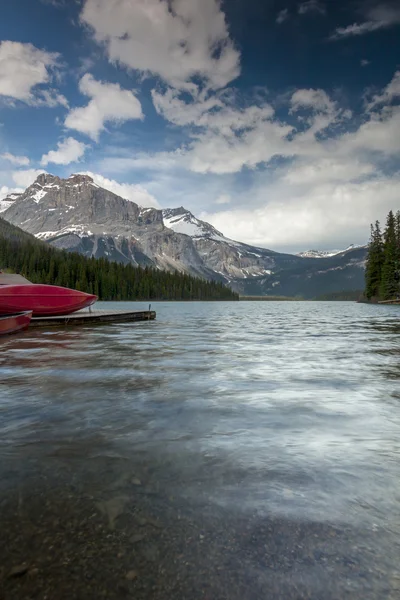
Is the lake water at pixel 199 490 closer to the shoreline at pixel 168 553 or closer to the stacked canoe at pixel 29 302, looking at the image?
the shoreline at pixel 168 553

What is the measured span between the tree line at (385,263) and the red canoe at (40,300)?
241 ft

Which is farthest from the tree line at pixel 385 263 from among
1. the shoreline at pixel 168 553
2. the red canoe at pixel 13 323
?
the shoreline at pixel 168 553

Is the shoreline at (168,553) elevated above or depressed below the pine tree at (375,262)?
below

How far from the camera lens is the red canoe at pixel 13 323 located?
22883mm

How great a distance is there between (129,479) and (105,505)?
2.22ft

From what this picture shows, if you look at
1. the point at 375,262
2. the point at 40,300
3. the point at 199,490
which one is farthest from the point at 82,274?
the point at 199,490

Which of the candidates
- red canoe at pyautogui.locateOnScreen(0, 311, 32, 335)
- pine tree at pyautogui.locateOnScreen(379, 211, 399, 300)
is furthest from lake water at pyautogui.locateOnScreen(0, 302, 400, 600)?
pine tree at pyautogui.locateOnScreen(379, 211, 399, 300)

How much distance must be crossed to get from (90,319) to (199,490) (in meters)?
31.6

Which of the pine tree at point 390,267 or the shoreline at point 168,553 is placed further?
the pine tree at point 390,267

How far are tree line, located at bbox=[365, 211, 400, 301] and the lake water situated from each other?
8639cm

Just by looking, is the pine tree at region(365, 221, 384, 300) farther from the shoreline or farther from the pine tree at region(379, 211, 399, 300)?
the shoreline

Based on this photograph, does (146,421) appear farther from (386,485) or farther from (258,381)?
(258,381)

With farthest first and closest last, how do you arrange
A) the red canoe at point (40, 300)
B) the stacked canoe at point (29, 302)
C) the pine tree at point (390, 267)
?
the pine tree at point (390, 267)
the red canoe at point (40, 300)
the stacked canoe at point (29, 302)

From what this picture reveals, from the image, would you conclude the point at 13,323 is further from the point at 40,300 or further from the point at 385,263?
the point at 385,263
